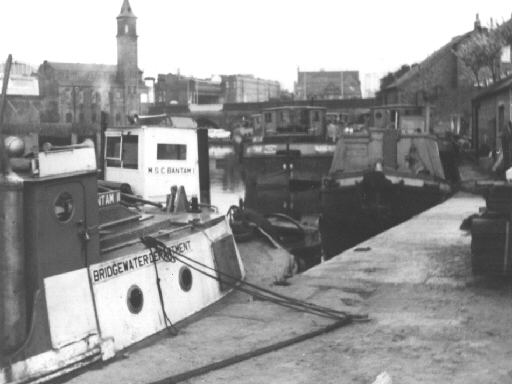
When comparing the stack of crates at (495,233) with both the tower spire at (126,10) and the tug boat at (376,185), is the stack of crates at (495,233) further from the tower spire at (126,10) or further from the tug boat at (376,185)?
the tower spire at (126,10)

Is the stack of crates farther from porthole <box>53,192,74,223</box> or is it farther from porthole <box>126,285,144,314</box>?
porthole <box>53,192,74,223</box>

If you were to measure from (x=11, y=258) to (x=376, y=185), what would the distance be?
12.5 meters

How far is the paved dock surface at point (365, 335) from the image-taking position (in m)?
5.82

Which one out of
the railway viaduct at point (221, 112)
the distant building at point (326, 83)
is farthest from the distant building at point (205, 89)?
the railway viaduct at point (221, 112)

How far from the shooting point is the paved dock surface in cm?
582

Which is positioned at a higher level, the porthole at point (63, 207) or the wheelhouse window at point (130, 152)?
the wheelhouse window at point (130, 152)

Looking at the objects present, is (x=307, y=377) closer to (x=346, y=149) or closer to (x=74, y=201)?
(x=74, y=201)

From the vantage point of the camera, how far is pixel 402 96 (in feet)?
165

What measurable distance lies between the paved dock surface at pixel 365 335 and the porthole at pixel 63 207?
4.40ft

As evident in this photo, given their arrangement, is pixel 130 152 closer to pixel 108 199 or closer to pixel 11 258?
pixel 108 199

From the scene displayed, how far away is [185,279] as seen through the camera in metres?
7.82

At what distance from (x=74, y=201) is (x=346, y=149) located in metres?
14.8

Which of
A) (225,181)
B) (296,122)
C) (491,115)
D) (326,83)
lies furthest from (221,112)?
(491,115)

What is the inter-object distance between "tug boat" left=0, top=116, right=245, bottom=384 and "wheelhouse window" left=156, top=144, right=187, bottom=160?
1955 millimetres
